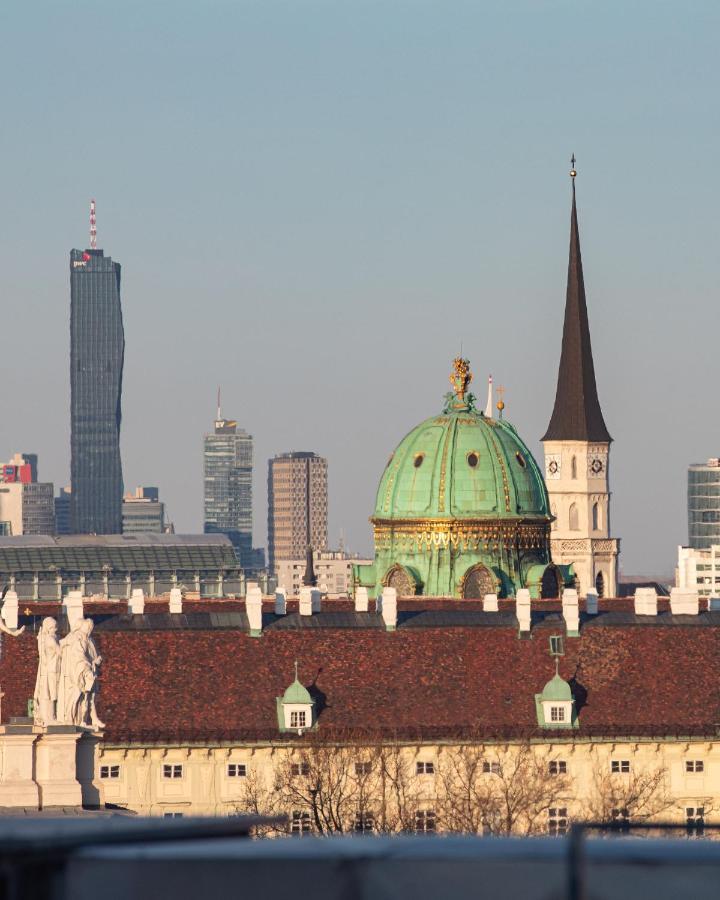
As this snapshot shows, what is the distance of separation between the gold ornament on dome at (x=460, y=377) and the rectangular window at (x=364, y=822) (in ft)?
178

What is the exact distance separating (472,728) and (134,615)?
43.7 ft

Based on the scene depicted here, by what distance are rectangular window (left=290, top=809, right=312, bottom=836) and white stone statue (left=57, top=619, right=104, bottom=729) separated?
7.45m

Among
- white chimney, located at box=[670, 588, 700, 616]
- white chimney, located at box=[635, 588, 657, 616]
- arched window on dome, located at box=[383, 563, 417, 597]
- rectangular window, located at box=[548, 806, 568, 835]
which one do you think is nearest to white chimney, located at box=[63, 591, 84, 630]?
rectangular window, located at box=[548, 806, 568, 835]

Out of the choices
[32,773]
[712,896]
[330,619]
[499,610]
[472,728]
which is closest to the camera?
[712,896]

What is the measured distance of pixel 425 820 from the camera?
101 meters

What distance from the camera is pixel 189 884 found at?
2498cm

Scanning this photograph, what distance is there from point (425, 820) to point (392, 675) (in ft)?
40.9

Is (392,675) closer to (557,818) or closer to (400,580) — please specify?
(557,818)

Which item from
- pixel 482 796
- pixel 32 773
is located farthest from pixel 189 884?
pixel 482 796

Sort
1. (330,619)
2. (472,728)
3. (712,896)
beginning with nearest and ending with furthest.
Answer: (712,896), (472,728), (330,619)

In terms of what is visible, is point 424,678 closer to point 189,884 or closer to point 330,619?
point 330,619

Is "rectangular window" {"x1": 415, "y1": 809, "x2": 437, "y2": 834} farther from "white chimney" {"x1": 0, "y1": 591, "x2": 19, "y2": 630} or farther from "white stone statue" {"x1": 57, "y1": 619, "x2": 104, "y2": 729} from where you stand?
"white chimney" {"x1": 0, "y1": 591, "x2": 19, "y2": 630}

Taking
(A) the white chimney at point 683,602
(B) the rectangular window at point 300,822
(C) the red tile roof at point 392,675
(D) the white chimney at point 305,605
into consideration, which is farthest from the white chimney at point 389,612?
(B) the rectangular window at point 300,822

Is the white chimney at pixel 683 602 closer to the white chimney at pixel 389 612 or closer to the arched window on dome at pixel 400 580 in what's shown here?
the white chimney at pixel 389 612
